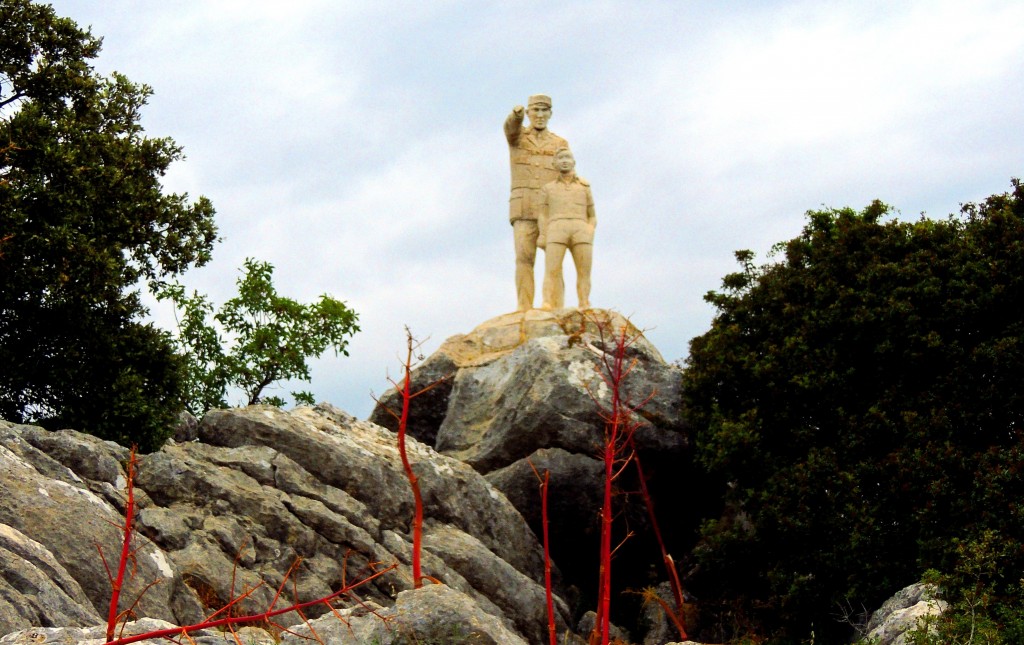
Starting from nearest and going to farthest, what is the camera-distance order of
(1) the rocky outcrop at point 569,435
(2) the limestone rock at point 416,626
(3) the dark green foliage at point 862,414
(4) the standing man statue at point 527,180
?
(2) the limestone rock at point 416,626, (3) the dark green foliage at point 862,414, (1) the rocky outcrop at point 569,435, (4) the standing man statue at point 527,180

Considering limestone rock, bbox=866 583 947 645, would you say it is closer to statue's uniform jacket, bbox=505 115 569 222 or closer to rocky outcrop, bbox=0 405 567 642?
rocky outcrop, bbox=0 405 567 642

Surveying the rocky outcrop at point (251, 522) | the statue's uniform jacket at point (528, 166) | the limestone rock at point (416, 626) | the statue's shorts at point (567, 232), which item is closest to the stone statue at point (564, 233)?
the statue's shorts at point (567, 232)

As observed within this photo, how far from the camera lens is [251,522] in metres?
15.0

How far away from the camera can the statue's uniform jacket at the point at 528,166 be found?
84.3 feet

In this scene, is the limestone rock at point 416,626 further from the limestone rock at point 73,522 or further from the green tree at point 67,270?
the green tree at point 67,270

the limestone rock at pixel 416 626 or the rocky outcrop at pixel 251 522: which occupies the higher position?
the rocky outcrop at pixel 251 522

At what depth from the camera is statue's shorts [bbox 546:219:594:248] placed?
81.5 ft

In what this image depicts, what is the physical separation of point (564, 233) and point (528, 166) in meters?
1.75

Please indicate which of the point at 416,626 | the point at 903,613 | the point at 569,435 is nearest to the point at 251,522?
the point at 416,626

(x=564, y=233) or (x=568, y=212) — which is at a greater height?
(x=568, y=212)

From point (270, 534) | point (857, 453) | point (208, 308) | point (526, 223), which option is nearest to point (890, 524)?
point (857, 453)

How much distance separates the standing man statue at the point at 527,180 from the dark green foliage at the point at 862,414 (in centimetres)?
546

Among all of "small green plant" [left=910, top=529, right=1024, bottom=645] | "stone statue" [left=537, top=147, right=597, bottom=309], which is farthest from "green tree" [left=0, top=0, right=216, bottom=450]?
"small green plant" [left=910, top=529, right=1024, bottom=645]

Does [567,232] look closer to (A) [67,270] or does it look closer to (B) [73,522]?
(A) [67,270]
